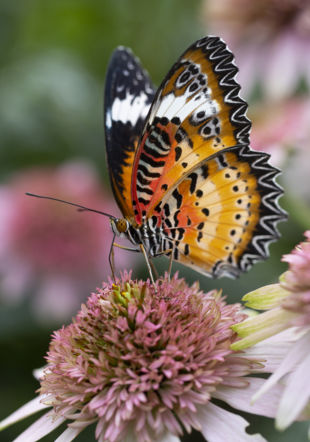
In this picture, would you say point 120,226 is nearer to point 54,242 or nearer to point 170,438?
point 170,438

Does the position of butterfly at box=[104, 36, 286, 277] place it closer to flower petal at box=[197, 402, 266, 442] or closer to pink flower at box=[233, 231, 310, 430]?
pink flower at box=[233, 231, 310, 430]

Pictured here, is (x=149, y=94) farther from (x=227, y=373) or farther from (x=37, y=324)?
(x=37, y=324)

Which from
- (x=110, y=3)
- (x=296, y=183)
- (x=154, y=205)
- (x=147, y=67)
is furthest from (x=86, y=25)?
(x=154, y=205)

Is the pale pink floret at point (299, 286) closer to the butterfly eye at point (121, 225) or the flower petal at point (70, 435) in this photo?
the flower petal at point (70, 435)

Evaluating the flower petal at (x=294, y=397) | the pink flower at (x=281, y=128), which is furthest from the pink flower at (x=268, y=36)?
the flower petal at (x=294, y=397)


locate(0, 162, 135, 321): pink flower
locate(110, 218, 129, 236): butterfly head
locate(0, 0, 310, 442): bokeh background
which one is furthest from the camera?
locate(0, 162, 135, 321): pink flower

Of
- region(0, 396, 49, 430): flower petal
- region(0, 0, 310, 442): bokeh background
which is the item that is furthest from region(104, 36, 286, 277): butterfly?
region(0, 0, 310, 442): bokeh background
